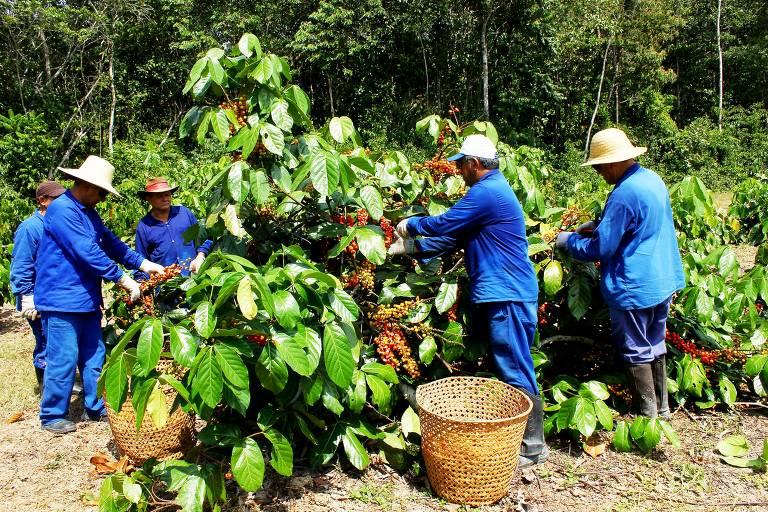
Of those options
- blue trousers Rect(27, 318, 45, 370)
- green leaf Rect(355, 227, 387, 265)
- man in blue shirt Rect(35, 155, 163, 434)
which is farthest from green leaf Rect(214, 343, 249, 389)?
blue trousers Rect(27, 318, 45, 370)

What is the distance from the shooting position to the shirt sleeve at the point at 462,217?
2859 millimetres

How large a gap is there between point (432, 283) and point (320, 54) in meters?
17.1

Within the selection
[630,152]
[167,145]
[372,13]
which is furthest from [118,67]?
[630,152]

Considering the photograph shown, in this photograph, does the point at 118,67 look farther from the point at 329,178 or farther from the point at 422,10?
the point at 329,178

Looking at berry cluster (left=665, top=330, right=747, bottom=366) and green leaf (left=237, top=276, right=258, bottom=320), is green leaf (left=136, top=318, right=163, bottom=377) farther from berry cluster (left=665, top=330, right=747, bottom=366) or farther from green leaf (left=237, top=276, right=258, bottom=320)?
berry cluster (left=665, top=330, right=747, bottom=366)

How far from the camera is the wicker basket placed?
8.46 ft

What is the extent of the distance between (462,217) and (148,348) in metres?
1.55

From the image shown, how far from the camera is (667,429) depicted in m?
Result: 3.06

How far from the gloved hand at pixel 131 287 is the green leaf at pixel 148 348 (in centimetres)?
133

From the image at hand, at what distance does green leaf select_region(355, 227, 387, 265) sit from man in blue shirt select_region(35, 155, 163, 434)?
1.43m

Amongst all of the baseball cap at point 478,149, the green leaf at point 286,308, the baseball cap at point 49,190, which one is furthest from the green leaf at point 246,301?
the baseball cap at point 49,190

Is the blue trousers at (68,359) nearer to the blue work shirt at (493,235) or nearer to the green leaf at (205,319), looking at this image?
the green leaf at (205,319)

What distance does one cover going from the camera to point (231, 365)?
214 cm

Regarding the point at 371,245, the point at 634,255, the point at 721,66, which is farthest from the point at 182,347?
the point at 721,66
